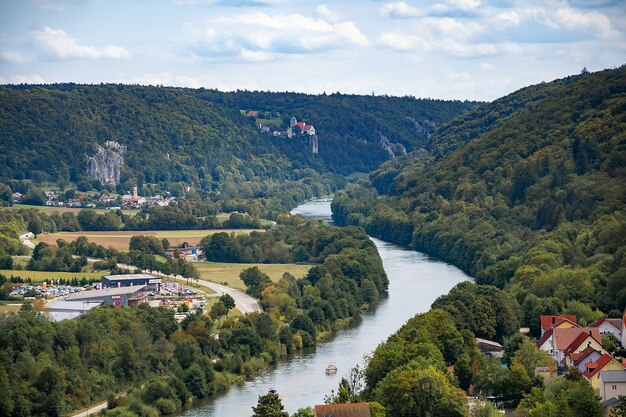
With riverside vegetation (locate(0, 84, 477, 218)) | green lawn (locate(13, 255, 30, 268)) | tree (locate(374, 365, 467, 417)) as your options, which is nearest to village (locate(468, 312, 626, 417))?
tree (locate(374, 365, 467, 417))

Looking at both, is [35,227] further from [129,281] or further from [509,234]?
[509,234]

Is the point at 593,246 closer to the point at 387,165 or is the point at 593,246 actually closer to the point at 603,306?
the point at 603,306

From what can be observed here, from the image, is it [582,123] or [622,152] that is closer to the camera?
[622,152]

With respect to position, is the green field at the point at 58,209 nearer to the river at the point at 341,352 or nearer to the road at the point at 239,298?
the river at the point at 341,352

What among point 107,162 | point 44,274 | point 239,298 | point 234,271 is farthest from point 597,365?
point 107,162

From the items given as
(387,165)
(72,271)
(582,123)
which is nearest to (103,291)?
(72,271)

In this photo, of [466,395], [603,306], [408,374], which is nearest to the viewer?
[408,374]
